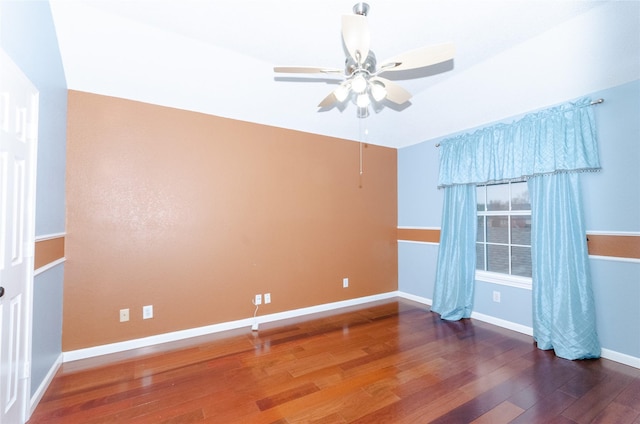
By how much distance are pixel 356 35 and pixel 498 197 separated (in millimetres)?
2998

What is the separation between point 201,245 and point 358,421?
7.58 ft

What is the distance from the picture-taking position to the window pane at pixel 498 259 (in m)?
3.43

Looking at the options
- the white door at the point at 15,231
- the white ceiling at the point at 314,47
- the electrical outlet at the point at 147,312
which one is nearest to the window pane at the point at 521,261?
the white ceiling at the point at 314,47

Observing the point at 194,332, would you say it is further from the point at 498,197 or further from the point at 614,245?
the point at 614,245

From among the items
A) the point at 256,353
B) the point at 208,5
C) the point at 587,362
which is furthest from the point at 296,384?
the point at 208,5

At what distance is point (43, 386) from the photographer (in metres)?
2.06

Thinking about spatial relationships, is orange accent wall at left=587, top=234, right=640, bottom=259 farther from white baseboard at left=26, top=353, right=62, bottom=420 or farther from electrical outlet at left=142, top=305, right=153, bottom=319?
white baseboard at left=26, top=353, right=62, bottom=420

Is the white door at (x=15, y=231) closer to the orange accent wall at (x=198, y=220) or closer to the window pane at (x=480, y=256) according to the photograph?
the orange accent wall at (x=198, y=220)

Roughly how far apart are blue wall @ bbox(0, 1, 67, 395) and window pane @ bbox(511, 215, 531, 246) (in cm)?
460

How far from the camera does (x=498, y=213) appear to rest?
351 centimetres

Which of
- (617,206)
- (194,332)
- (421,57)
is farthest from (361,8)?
(194,332)

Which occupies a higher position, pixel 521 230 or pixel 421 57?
pixel 421 57

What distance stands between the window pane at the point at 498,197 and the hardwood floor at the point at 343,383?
1.53 meters

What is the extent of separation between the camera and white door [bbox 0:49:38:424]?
1485mm
